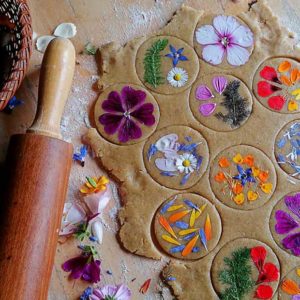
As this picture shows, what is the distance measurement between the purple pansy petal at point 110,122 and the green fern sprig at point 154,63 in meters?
0.10

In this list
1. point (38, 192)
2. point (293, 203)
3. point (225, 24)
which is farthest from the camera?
point (225, 24)

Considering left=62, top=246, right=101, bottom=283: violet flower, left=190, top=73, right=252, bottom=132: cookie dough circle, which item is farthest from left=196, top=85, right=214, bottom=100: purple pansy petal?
left=62, top=246, right=101, bottom=283: violet flower

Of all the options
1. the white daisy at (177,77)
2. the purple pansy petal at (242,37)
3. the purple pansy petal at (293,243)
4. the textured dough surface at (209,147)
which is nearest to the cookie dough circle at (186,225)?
the textured dough surface at (209,147)

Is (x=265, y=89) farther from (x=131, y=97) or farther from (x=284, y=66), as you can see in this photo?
(x=131, y=97)

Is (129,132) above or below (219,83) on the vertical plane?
below

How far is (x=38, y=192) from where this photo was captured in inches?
35.1

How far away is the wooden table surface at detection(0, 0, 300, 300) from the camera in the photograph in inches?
38.6

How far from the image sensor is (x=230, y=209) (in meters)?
1.00

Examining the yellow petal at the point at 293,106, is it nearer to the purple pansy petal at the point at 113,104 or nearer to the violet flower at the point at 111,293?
the purple pansy petal at the point at 113,104

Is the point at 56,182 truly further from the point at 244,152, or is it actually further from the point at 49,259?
the point at 244,152

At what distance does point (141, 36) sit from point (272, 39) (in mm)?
264

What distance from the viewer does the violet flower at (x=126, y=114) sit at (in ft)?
3.41

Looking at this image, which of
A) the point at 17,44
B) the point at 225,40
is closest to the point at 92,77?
the point at 17,44

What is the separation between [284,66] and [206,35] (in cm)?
17
